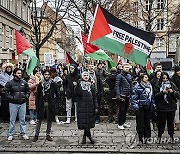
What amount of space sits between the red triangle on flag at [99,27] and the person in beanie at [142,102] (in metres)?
1.61

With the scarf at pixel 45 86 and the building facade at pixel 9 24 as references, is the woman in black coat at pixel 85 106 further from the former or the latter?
the building facade at pixel 9 24

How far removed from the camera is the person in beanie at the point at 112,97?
11156 mm

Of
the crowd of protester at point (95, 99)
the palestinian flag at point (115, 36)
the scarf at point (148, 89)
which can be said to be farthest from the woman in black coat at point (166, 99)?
the palestinian flag at point (115, 36)

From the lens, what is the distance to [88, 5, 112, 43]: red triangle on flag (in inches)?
365

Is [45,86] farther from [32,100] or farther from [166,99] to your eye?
[166,99]

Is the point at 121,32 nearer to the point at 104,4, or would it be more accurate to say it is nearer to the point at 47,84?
the point at 47,84

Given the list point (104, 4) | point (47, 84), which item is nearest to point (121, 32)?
point (47, 84)

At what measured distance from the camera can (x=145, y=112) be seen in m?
8.59

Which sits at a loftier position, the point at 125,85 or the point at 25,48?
the point at 25,48

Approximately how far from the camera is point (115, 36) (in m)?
9.32

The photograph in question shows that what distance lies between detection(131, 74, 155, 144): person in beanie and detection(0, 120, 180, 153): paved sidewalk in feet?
1.58

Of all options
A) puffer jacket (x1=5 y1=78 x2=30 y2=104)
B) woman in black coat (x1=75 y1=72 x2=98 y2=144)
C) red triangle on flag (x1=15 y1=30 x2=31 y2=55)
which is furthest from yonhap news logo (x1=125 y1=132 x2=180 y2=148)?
red triangle on flag (x1=15 y1=30 x2=31 y2=55)

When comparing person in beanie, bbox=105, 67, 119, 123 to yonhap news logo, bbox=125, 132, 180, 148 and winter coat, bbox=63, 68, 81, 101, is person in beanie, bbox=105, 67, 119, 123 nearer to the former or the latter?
winter coat, bbox=63, 68, 81, 101

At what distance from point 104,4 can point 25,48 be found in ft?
58.2
